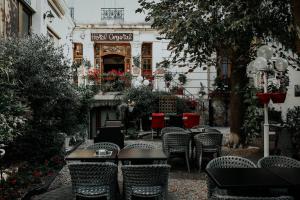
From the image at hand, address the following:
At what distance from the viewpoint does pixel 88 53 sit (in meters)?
25.2

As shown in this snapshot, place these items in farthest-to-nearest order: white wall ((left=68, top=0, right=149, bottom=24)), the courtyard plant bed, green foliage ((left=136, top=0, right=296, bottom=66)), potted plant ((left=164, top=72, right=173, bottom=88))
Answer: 1. white wall ((left=68, top=0, right=149, bottom=24))
2. potted plant ((left=164, top=72, right=173, bottom=88))
3. green foliage ((left=136, top=0, right=296, bottom=66))
4. the courtyard plant bed

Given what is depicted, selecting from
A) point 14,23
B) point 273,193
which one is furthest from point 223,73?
point 273,193

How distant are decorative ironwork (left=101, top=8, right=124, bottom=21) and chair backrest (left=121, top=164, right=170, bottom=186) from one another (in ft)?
71.2

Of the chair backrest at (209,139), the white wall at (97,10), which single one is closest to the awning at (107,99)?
the white wall at (97,10)

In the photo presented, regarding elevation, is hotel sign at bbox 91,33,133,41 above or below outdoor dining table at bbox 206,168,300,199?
above

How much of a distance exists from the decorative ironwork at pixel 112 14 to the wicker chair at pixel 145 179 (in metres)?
21.7

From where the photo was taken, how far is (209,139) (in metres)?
9.54

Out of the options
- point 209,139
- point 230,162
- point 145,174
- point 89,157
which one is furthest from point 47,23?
point 230,162

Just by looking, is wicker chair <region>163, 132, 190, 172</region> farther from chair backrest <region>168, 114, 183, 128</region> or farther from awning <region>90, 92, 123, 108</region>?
awning <region>90, 92, 123, 108</region>

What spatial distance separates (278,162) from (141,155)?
213cm

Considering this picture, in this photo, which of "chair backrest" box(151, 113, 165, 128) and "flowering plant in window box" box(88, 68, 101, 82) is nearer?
"chair backrest" box(151, 113, 165, 128)

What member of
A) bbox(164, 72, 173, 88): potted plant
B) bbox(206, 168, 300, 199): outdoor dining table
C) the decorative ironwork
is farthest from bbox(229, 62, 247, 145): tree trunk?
the decorative ironwork

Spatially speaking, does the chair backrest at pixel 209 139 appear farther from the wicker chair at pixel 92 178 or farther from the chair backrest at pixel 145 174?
the wicker chair at pixel 92 178

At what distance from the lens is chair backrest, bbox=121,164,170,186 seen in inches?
205
